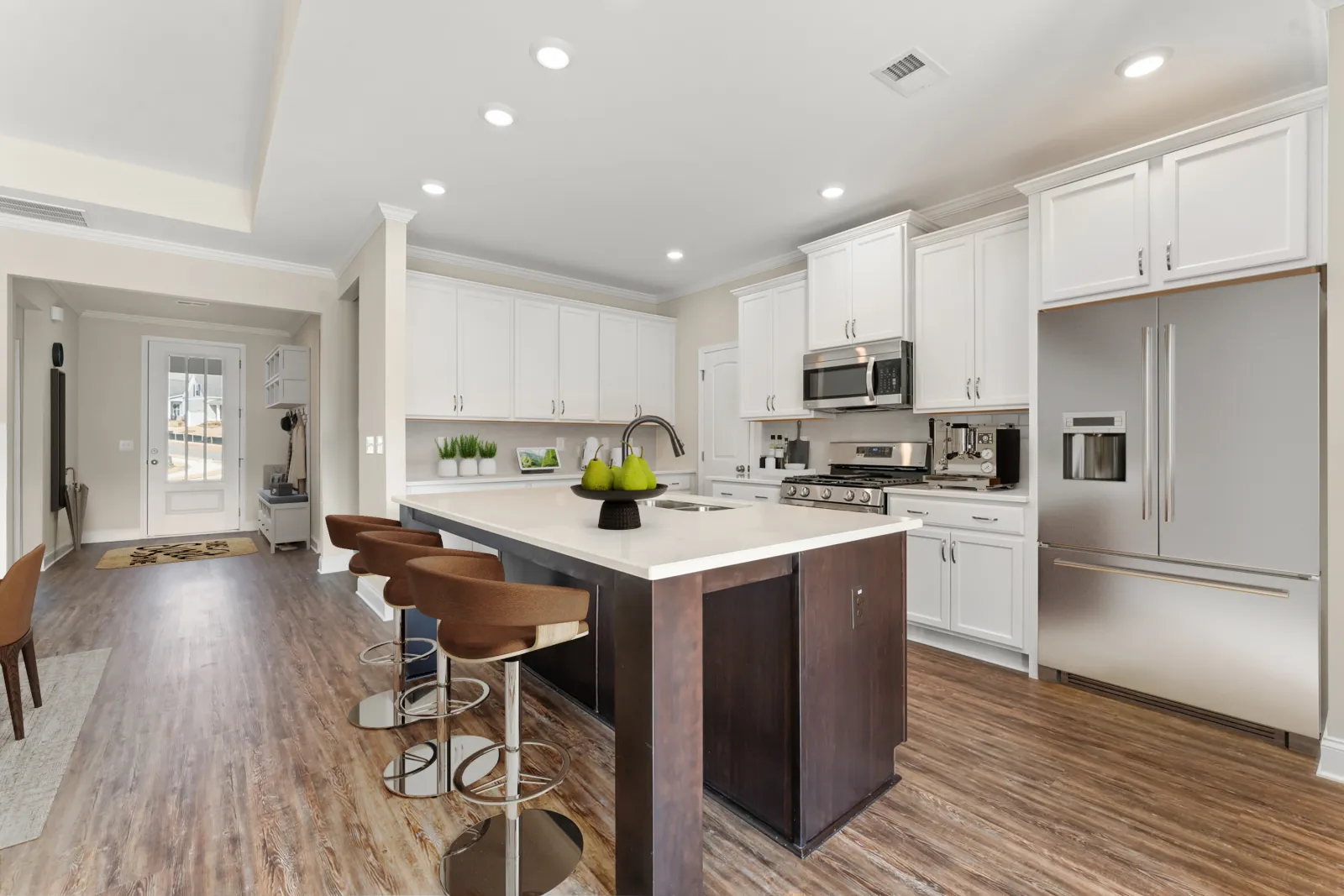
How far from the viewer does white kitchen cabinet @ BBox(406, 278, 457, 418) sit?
4.39m

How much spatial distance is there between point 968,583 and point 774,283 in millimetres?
2576

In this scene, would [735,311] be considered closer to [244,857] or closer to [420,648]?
[420,648]

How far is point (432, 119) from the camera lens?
2805 millimetres

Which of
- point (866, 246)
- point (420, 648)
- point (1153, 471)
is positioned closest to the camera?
point (1153, 471)

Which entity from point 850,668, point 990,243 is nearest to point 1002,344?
point 990,243

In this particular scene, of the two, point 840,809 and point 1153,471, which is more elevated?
point 1153,471

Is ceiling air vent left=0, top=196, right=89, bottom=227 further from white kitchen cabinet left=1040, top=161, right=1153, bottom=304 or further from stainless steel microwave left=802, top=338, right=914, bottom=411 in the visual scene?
white kitchen cabinet left=1040, top=161, right=1153, bottom=304

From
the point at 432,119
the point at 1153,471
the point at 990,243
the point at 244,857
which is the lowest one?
the point at 244,857

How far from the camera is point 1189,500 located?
8.25 feet

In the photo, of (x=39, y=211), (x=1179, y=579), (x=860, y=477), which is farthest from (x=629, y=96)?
(x=39, y=211)

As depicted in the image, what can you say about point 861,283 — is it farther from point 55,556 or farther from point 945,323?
point 55,556

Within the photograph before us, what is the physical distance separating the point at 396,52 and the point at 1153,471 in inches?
143

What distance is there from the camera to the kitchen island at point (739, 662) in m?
1.35

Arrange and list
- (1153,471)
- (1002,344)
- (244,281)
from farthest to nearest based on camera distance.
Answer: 1. (244,281)
2. (1002,344)
3. (1153,471)
